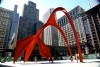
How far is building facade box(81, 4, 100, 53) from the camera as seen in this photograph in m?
71.4

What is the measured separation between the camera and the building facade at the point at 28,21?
10746cm

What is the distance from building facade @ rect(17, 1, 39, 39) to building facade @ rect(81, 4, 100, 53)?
67.9 metres

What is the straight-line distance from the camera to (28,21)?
120m

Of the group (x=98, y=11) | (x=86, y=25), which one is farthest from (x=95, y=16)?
(x=86, y=25)

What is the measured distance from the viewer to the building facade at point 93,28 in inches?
2810

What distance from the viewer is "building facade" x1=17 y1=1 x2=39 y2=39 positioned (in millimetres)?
107456

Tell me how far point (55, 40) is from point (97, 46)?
9009 cm

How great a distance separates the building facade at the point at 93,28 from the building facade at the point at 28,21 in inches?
2674

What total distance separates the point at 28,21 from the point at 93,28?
7962cm

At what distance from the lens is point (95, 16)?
76938 millimetres

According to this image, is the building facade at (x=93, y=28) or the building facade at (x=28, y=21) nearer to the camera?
the building facade at (x=93, y=28)

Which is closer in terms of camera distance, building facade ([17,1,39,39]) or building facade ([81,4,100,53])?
building facade ([81,4,100,53])

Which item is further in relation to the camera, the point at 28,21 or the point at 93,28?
the point at 28,21

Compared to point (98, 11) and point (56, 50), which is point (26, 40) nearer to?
point (56, 50)
